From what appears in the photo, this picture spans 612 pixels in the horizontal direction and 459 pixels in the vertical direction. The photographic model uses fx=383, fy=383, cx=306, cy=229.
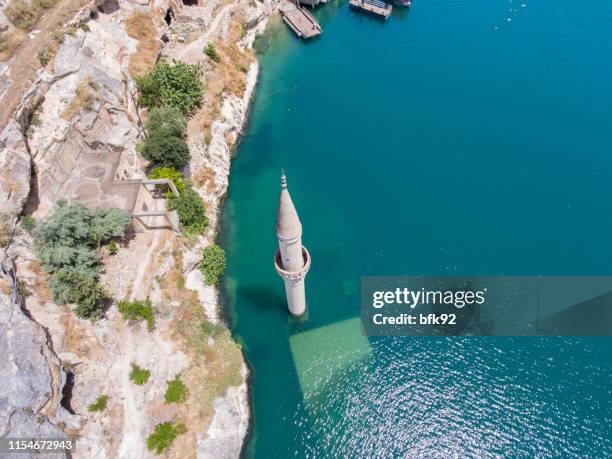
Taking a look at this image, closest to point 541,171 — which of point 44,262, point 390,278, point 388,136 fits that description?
point 388,136

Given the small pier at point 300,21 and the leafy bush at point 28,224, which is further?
the small pier at point 300,21

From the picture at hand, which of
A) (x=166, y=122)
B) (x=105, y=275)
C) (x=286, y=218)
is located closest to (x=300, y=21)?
(x=166, y=122)

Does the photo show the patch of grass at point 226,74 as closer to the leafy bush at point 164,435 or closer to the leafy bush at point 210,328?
the leafy bush at point 210,328

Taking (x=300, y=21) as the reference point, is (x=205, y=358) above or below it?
below

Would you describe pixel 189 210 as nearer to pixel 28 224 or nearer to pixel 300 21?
pixel 28 224

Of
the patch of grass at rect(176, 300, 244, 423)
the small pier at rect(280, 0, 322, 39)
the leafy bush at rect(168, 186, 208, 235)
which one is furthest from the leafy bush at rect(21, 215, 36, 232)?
the small pier at rect(280, 0, 322, 39)

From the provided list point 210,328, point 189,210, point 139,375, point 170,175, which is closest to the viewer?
point 139,375

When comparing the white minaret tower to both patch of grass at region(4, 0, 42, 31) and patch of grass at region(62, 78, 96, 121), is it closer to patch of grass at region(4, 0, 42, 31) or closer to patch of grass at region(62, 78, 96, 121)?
patch of grass at region(62, 78, 96, 121)

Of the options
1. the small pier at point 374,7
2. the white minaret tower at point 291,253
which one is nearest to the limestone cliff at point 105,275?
the white minaret tower at point 291,253
